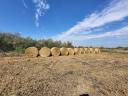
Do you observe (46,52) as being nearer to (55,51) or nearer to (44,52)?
(44,52)

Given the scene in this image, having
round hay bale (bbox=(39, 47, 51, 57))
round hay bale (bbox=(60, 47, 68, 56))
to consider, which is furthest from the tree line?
round hay bale (bbox=(39, 47, 51, 57))

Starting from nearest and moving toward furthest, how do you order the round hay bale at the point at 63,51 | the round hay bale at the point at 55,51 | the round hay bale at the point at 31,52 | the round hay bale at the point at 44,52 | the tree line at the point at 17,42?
the round hay bale at the point at 31,52
the round hay bale at the point at 44,52
the round hay bale at the point at 55,51
the round hay bale at the point at 63,51
the tree line at the point at 17,42

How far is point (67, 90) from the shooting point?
501 centimetres

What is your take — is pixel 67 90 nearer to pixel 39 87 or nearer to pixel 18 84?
pixel 39 87

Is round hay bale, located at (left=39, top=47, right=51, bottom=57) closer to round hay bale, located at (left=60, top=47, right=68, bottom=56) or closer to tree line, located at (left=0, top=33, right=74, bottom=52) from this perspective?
round hay bale, located at (left=60, top=47, right=68, bottom=56)

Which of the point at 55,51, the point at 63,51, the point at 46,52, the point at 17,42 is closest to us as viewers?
the point at 46,52

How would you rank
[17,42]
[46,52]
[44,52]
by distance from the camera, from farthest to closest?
[17,42] < [46,52] < [44,52]

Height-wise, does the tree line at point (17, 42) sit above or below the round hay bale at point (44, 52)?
above

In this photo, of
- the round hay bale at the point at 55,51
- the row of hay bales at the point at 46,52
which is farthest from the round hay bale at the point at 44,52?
the round hay bale at the point at 55,51

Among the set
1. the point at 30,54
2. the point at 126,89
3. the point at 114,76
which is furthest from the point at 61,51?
the point at 126,89

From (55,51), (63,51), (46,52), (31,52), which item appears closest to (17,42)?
(63,51)

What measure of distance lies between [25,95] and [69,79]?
1902 millimetres

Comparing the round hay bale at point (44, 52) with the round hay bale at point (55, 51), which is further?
the round hay bale at point (55, 51)

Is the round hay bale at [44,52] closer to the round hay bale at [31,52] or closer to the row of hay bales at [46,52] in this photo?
the row of hay bales at [46,52]
